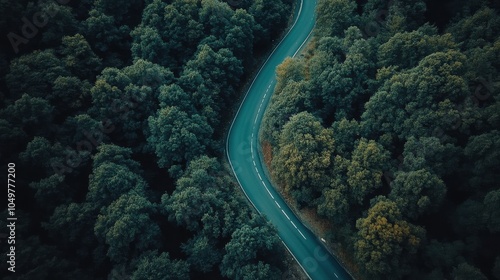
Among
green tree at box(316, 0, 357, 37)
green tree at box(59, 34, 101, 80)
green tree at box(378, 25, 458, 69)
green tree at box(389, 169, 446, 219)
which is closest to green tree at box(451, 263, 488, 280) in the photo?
green tree at box(389, 169, 446, 219)

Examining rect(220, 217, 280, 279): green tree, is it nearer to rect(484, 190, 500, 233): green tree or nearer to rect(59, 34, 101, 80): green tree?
rect(484, 190, 500, 233): green tree

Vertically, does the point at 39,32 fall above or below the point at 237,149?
above

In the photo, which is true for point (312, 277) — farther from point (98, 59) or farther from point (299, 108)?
point (98, 59)

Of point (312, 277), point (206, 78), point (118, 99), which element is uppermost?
point (118, 99)

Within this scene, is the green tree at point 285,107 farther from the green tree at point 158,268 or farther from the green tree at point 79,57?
the green tree at point 79,57

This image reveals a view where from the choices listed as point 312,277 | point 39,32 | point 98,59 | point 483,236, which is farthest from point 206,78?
point 483,236

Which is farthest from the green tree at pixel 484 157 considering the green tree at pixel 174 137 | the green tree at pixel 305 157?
the green tree at pixel 174 137
